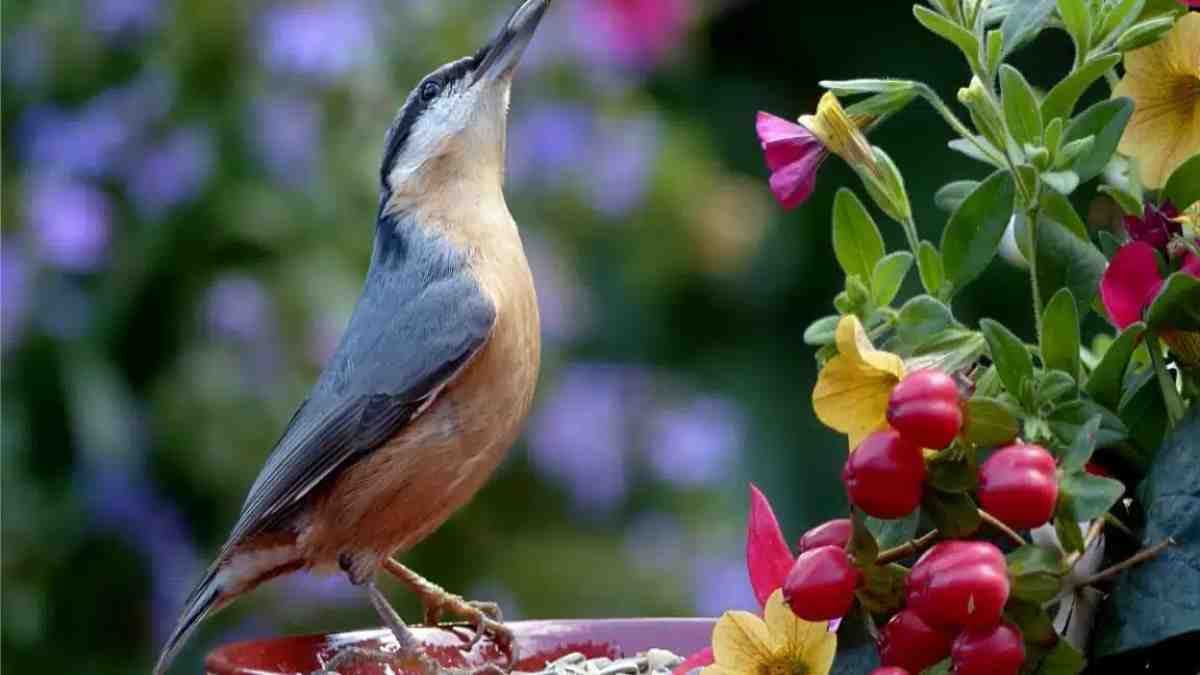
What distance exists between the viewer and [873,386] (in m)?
1.23

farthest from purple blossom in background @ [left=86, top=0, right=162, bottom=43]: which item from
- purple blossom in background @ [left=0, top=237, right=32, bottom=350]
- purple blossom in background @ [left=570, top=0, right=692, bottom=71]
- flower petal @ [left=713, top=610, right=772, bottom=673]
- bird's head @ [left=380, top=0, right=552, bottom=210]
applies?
flower petal @ [left=713, top=610, right=772, bottom=673]

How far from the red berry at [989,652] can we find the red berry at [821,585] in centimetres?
8

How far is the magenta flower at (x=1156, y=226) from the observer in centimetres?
126

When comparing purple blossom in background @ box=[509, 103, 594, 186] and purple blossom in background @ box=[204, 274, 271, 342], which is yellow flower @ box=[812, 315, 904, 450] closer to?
purple blossom in background @ box=[204, 274, 271, 342]

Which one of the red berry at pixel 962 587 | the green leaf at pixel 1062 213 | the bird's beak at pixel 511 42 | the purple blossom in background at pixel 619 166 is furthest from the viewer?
the purple blossom in background at pixel 619 166

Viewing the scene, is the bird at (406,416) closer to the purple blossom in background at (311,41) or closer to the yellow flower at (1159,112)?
the yellow flower at (1159,112)

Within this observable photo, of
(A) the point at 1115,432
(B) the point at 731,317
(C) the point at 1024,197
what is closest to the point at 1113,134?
(C) the point at 1024,197

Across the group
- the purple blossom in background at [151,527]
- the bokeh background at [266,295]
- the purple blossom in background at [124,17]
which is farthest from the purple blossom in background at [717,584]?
the purple blossom in background at [124,17]

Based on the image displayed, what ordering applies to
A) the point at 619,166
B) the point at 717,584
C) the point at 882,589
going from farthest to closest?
1. the point at 619,166
2. the point at 717,584
3. the point at 882,589

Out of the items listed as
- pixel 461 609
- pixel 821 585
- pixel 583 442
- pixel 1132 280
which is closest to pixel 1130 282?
pixel 1132 280

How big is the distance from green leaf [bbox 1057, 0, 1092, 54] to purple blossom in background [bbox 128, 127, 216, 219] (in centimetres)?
277

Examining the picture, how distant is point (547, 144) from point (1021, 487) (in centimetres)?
330

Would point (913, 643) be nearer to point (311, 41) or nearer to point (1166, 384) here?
point (1166, 384)

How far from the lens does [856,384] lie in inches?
48.4
